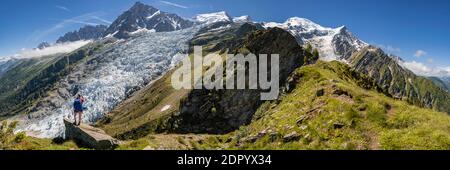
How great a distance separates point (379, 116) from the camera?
1459 inches

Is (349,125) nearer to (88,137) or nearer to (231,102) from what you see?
(88,137)

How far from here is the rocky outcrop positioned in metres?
43.2

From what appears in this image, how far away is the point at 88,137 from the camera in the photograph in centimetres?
4459

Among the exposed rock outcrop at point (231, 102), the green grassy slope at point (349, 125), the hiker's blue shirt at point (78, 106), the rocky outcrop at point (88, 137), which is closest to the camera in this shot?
the green grassy slope at point (349, 125)

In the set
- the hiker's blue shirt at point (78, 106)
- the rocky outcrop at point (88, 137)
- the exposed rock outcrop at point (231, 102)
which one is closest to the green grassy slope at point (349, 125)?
the rocky outcrop at point (88, 137)

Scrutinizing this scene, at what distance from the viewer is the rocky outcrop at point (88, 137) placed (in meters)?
43.2

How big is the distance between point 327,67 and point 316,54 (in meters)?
13.7

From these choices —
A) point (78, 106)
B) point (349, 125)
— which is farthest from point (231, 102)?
point (349, 125)

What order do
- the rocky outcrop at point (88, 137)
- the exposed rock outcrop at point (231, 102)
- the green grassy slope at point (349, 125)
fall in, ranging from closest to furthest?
the green grassy slope at point (349, 125) → the rocky outcrop at point (88, 137) → the exposed rock outcrop at point (231, 102)

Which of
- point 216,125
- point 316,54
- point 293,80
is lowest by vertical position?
point 216,125

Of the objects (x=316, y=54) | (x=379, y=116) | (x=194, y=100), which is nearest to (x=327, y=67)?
(x=316, y=54)

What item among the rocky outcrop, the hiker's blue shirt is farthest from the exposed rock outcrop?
the rocky outcrop

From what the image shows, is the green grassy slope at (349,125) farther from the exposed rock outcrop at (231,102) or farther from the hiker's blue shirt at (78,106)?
the exposed rock outcrop at (231,102)
